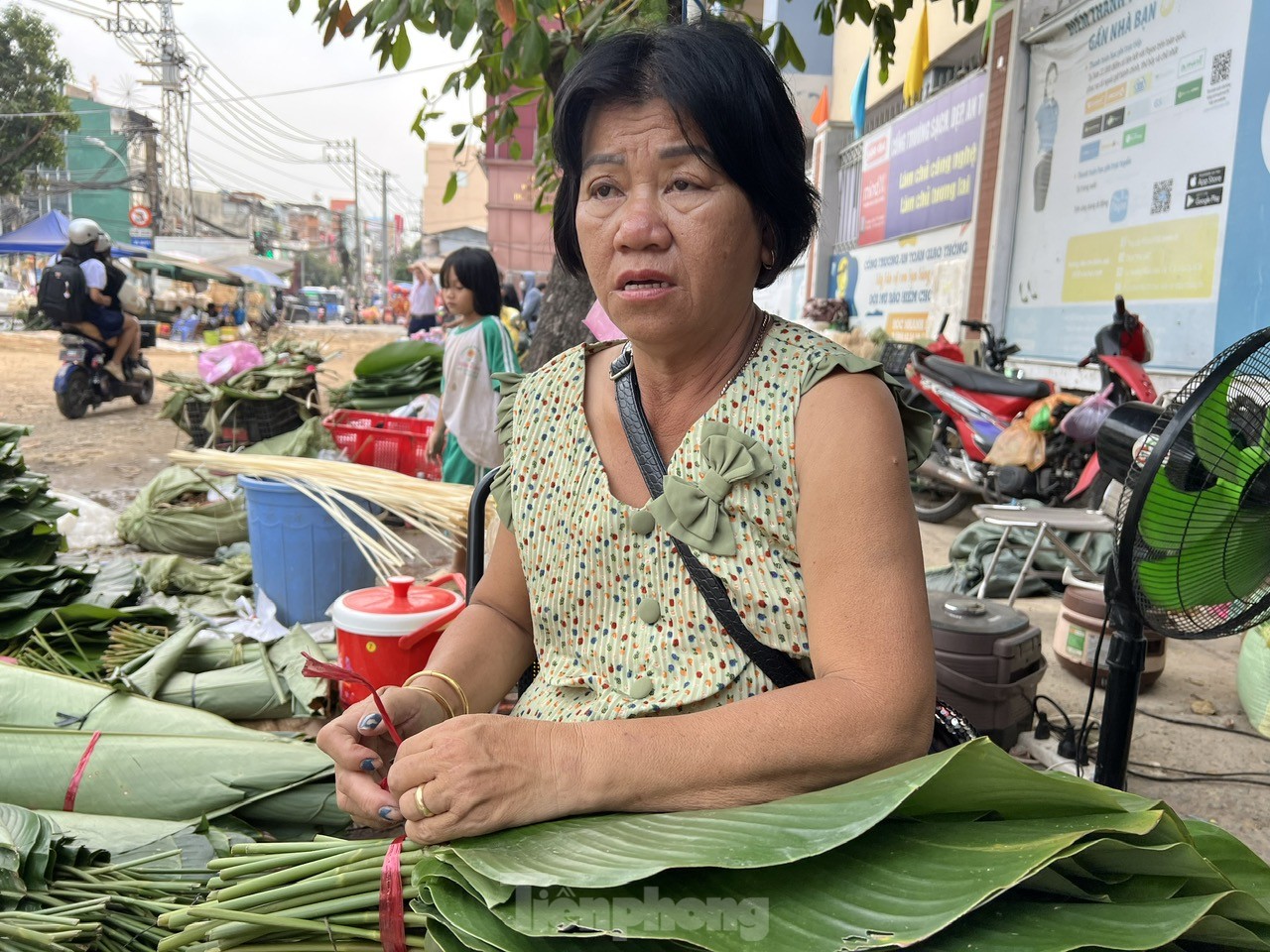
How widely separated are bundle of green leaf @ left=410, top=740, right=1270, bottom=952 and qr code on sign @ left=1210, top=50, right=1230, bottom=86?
16.3ft

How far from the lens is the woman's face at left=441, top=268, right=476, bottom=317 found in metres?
4.75

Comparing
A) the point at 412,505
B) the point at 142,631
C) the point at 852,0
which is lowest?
the point at 142,631

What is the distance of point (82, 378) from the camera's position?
9914 millimetres

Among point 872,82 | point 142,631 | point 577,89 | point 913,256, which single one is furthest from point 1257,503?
point 872,82

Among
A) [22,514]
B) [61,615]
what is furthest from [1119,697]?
[22,514]

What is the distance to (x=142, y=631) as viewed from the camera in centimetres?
311

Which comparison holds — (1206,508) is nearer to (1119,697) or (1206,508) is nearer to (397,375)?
(1119,697)

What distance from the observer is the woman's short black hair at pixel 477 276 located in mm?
4762

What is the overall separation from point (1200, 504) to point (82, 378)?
430 inches

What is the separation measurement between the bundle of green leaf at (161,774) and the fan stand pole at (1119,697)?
1692mm

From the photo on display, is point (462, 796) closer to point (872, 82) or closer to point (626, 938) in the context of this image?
point (626, 938)

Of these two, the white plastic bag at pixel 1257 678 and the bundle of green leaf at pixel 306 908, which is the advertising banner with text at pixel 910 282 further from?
the bundle of green leaf at pixel 306 908

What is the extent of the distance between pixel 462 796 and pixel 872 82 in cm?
1104

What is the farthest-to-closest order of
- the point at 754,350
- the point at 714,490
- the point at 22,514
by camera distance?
the point at 22,514, the point at 754,350, the point at 714,490
